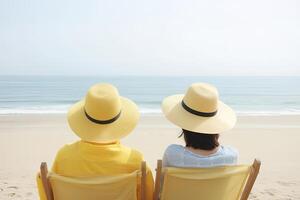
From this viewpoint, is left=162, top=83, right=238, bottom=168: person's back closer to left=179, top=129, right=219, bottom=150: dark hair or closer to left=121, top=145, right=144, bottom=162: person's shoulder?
left=179, top=129, right=219, bottom=150: dark hair

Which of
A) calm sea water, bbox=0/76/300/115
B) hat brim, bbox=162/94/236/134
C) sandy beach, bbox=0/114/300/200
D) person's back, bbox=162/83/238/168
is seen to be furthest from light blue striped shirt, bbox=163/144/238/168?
calm sea water, bbox=0/76/300/115

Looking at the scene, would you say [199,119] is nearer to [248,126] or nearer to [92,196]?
[92,196]

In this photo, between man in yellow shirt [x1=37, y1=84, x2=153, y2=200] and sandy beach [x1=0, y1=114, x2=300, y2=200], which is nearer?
man in yellow shirt [x1=37, y1=84, x2=153, y2=200]

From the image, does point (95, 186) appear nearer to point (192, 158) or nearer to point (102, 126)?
point (102, 126)

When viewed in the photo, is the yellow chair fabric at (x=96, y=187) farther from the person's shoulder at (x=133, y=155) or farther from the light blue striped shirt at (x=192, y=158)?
the light blue striped shirt at (x=192, y=158)

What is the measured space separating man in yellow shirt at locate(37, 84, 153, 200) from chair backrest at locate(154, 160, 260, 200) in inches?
6.2

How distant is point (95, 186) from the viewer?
2.35 metres

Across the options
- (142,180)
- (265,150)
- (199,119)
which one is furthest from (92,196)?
(265,150)

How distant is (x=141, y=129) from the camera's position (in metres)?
10.4

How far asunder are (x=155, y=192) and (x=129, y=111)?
519 mm

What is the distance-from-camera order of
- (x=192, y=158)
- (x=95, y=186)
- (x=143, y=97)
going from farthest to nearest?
(x=143, y=97)
(x=192, y=158)
(x=95, y=186)

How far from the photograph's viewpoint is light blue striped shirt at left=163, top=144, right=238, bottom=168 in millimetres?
2461

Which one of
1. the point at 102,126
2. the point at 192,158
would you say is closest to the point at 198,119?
the point at 192,158

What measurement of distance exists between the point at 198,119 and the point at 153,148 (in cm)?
539
